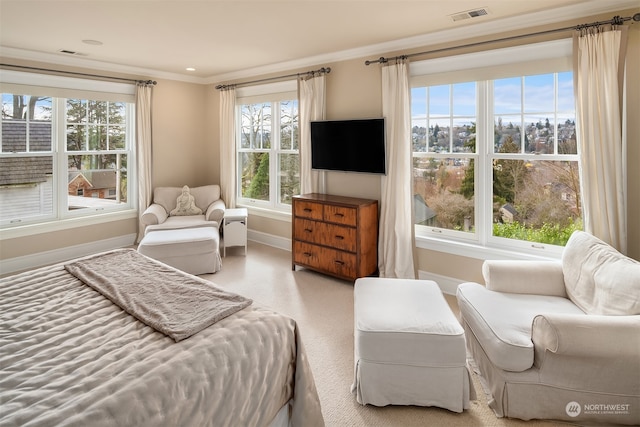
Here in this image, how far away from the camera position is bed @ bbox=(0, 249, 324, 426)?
1286 millimetres

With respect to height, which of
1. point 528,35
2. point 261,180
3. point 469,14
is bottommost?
point 261,180

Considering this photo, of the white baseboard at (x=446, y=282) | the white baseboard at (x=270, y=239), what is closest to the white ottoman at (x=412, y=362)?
the white baseboard at (x=446, y=282)

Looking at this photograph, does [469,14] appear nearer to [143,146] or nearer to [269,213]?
[269,213]

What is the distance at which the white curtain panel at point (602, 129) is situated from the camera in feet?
9.29

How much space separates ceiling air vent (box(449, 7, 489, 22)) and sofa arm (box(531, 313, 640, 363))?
2511 millimetres

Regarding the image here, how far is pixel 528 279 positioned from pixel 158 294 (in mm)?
2436

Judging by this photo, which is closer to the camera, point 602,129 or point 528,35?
point 602,129

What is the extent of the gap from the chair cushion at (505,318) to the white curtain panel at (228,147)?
4.14m

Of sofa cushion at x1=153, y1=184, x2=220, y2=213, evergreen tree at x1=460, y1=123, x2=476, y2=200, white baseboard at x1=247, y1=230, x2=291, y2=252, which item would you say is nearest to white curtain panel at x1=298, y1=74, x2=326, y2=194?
white baseboard at x1=247, y1=230, x2=291, y2=252

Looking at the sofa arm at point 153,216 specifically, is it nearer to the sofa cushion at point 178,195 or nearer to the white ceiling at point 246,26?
the sofa cushion at point 178,195

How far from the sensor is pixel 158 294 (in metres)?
2.13

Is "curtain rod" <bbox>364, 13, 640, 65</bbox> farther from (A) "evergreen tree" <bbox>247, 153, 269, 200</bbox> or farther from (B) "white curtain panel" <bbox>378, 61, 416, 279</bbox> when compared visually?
(A) "evergreen tree" <bbox>247, 153, 269, 200</bbox>

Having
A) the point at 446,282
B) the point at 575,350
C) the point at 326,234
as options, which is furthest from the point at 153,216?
the point at 575,350

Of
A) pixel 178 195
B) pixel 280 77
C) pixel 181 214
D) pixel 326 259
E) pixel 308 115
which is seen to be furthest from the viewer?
pixel 178 195
